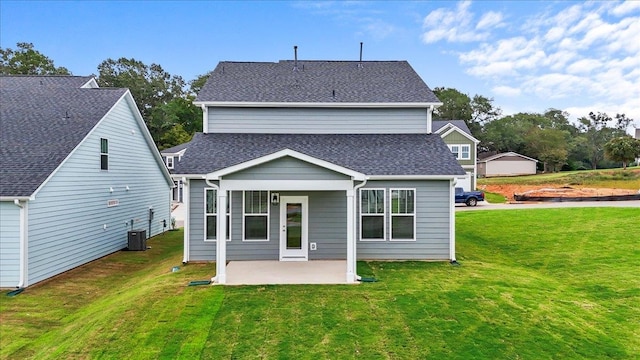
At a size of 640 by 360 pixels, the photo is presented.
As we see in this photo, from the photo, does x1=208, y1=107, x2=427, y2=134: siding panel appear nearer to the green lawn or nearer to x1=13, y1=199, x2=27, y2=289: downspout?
the green lawn

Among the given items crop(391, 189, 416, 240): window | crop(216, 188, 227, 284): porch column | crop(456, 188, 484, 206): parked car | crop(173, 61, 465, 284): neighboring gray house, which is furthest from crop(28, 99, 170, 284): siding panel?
crop(456, 188, 484, 206): parked car

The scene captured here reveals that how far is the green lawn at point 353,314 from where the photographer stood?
5988 mm

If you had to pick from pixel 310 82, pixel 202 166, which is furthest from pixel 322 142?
pixel 202 166

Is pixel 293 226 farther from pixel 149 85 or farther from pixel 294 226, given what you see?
pixel 149 85

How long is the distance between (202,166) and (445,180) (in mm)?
7323

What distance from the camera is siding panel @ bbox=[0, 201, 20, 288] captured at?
31.4 ft

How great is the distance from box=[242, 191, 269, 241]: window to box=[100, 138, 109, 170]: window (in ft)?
20.9

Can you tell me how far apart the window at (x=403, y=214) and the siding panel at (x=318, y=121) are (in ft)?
9.31

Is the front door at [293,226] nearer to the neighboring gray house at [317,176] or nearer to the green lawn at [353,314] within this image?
the neighboring gray house at [317,176]

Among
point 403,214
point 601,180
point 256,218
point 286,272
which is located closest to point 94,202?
point 256,218

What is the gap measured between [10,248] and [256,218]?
6425 millimetres

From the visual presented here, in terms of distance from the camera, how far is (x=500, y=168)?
4831cm

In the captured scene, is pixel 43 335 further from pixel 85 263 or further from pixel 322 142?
pixel 322 142

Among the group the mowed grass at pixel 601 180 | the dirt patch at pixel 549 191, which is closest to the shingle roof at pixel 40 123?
the dirt patch at pixel 549 191
